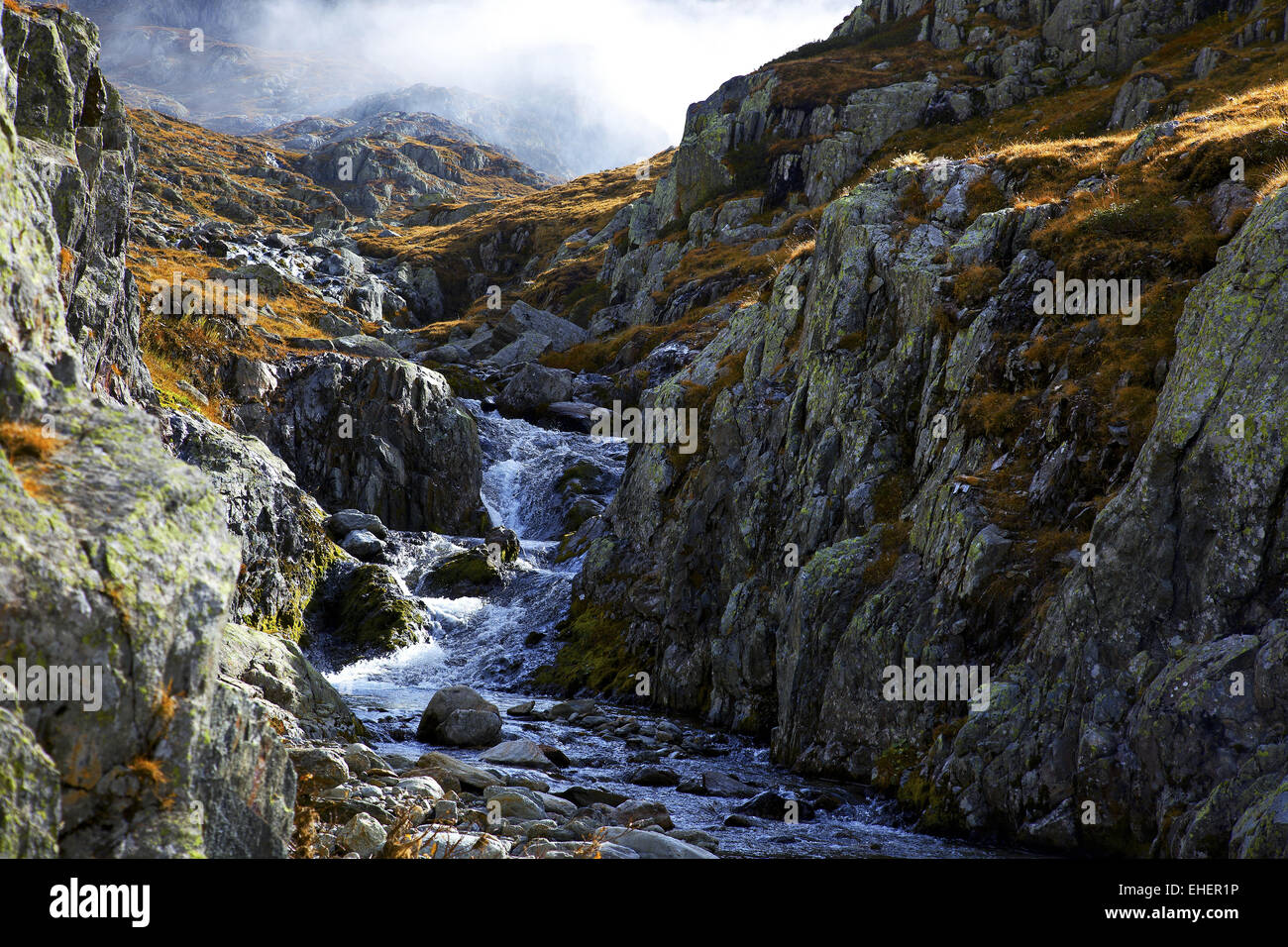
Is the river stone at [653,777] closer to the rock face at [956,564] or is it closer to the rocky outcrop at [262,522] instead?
the rock face at [956,564]

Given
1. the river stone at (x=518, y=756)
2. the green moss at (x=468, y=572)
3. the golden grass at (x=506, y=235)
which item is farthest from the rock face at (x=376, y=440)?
the golden grass at (x=506, y=235)

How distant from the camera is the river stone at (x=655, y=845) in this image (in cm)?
1327

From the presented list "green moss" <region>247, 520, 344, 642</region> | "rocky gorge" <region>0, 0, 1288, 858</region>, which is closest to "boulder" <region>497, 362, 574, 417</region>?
"rocky gorge" <region>0, 0, 1288, 858</region>

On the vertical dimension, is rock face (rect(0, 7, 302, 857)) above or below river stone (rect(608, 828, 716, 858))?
above

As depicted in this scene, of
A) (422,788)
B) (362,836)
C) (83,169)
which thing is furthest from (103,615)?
(83,169)

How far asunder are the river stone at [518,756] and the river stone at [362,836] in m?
11.3

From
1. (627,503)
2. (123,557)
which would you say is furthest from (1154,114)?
(123,557)

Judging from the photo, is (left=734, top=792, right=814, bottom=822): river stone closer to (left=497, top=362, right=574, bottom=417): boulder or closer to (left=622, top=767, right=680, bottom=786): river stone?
(left=622, top=767, right=680, bottom=786): river stone

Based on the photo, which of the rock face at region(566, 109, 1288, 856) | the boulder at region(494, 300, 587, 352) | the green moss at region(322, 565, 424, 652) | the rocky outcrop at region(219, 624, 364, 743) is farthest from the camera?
the boulder at region(494, 300, 587, 352)

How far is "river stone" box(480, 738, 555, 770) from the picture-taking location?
72.8 feet

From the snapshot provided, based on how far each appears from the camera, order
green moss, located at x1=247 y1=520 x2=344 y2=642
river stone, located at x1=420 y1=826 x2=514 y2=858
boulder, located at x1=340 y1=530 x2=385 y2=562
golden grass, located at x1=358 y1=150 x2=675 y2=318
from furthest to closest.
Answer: golden grass, located at x1=358 y1=150 x2=675 y2=318 → boulder, located at x1=340 y1=530 x2=385 y2=562 → green moss, located at x1=247 y1=520 x2=344 y2=642 → river stone, located at x1=420 y1=826 x2=514 y2=858

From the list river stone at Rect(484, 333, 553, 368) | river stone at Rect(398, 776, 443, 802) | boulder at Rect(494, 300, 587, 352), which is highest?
boulder at Rect(494, 300, 587, 352)

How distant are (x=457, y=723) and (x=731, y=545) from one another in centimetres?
1218

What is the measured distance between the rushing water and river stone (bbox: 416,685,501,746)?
0.78 metres
